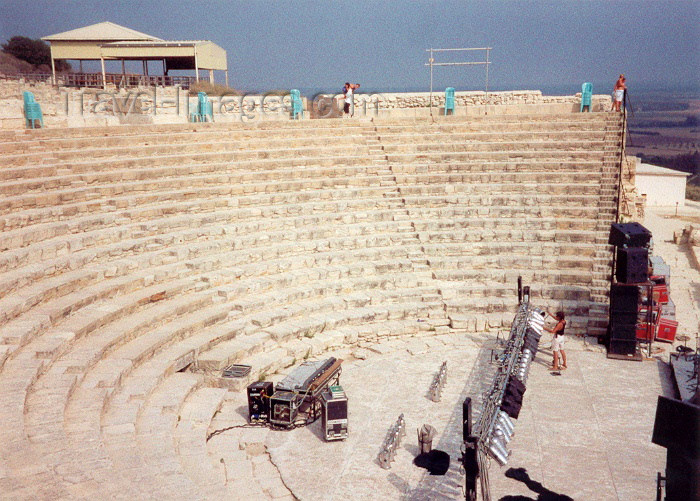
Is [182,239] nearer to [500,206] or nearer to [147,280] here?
[147,280]

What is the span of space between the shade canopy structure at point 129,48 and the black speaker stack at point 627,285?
49.4 feet

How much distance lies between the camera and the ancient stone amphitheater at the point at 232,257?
6.32 m

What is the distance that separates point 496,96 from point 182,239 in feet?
36.4

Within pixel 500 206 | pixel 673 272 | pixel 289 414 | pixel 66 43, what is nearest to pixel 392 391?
pixel 289 414

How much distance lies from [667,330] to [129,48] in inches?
714

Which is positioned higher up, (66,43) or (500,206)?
(66,43)

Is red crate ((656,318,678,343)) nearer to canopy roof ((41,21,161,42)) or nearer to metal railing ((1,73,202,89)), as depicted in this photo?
metal railing ((1,73,202,89))

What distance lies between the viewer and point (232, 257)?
428 inches

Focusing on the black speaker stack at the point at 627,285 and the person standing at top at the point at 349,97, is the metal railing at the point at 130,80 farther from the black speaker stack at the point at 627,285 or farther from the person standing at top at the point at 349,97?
the black speaker stack at the point at 627,285

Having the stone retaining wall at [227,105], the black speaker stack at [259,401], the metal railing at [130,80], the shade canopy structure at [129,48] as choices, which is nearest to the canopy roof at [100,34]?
the shade canopy structure at [129,48]

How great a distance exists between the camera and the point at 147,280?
374 inches

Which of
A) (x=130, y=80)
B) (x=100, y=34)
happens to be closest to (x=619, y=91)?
(x=130, y=80)

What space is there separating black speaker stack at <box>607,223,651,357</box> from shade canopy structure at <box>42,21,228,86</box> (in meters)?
15.1

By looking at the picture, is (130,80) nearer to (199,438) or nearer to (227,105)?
(227,105)
